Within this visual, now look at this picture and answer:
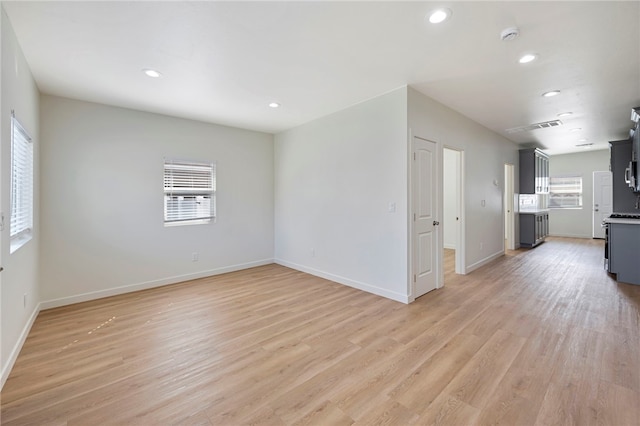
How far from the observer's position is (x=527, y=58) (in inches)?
108

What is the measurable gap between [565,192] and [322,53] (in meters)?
10.3

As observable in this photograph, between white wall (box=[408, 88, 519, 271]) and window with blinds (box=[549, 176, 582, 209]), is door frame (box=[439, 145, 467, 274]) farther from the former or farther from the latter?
window with blinds (box=[549, 176, 582, 209])

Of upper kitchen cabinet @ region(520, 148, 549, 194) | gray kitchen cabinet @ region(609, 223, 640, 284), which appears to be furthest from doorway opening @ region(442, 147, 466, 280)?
gray kitchen cabinet @ region(609, 223, 640, 284)

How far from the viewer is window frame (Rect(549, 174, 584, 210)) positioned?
344 inches

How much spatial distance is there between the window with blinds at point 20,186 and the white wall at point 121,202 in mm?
534

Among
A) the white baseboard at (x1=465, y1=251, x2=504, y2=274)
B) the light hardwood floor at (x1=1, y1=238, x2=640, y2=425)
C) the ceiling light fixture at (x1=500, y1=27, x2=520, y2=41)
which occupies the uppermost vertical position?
the ceiling light fixture at (x1=500, y1=27, x2=520, y2=41)

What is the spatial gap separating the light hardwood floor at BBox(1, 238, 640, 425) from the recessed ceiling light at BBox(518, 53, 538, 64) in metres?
2.69

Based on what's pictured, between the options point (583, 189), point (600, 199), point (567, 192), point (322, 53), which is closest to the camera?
point (322, 53)

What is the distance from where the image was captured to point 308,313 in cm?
325

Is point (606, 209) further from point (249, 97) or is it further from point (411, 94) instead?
point (249, 97)

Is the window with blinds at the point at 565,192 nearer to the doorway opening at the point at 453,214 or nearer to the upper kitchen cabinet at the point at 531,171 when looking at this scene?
the upper kitchen cabinet at the point at 531,171

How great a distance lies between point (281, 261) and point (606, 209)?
984cm

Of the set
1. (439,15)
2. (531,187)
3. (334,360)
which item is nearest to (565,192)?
(531,187)

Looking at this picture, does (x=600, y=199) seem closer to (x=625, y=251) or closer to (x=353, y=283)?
(x=625, y=251)
